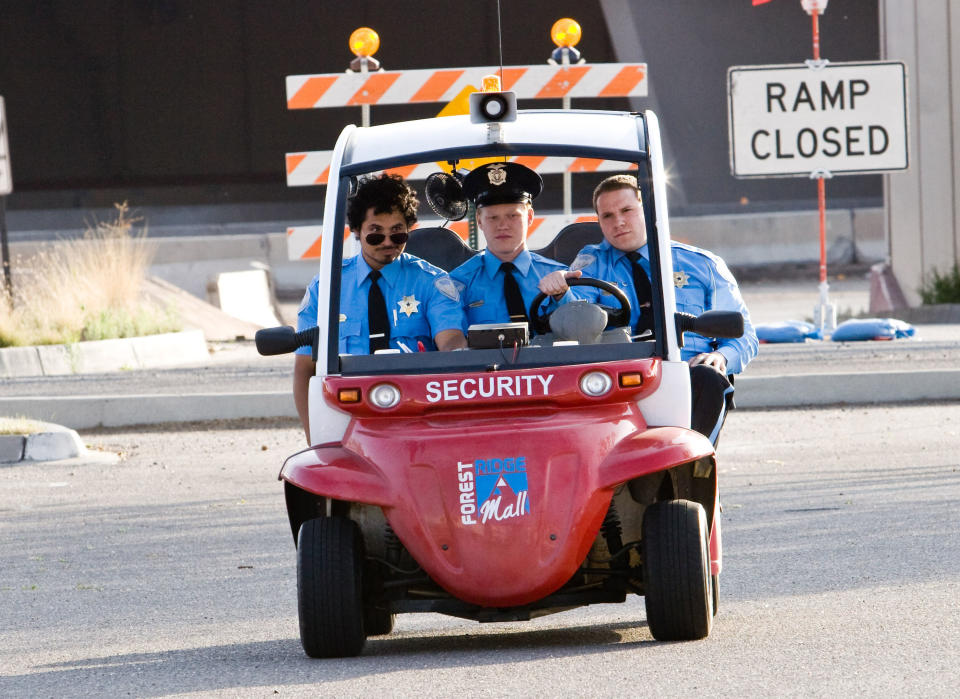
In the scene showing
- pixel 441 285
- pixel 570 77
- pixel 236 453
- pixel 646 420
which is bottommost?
pixel 236 453

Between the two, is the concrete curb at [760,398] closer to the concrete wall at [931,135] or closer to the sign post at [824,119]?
the sign post at [824,119]

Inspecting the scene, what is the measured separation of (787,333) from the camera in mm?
16422

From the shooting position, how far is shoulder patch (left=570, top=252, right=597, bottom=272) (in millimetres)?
6137

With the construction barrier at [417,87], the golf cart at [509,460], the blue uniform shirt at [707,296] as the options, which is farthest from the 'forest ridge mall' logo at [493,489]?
the construction barrier at [417,87]

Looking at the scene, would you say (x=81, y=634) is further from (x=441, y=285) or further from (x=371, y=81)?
(x=371, y=81)

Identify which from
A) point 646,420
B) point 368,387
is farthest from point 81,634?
point 646,420

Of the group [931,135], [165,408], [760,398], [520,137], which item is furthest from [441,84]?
[931,135]

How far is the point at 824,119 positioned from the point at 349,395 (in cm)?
1101

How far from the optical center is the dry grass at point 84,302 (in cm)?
1681

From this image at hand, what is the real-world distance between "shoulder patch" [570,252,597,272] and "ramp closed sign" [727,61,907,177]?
9590 mm

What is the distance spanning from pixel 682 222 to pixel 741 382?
16.0 m

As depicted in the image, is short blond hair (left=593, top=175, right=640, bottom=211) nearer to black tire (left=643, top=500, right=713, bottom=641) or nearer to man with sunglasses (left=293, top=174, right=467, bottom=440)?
man with sunglasses (left=293, top=174, right=467, bottom=440)

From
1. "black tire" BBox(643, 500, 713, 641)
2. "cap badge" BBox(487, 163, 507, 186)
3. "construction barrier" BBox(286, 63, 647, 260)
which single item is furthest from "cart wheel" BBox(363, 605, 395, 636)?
"construction barrier" BBox(286, 63, 647, 260)

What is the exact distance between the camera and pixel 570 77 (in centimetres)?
1343
